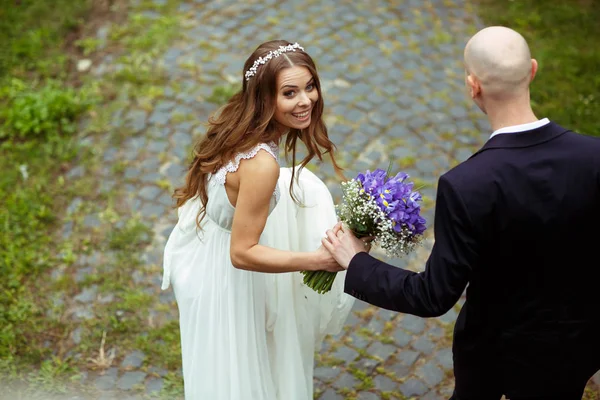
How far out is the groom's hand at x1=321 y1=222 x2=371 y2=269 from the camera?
3.54m

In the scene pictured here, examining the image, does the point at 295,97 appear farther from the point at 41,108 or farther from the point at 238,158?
the point at 41,108

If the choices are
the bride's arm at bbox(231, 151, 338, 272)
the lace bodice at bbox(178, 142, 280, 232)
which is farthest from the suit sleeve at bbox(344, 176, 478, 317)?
the lace bodice at bbox(178, 142, 280, 232)

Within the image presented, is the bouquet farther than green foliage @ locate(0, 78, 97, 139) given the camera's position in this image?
No

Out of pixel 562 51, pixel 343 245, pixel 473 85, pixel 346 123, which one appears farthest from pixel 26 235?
pixel 562 51

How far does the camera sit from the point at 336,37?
26.5 feet

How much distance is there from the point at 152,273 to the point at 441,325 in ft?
7.22

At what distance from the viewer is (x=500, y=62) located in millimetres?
2949

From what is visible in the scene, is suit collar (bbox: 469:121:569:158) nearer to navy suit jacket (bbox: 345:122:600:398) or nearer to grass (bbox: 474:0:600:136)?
navy suit jacket (bbox: 345:122:600:398)

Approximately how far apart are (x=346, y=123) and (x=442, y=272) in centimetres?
418

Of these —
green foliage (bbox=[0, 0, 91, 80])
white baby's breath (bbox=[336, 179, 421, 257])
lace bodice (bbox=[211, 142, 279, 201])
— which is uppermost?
green foliage (bbox=[0, 0, 91, 80])

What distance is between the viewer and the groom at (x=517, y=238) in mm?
2957

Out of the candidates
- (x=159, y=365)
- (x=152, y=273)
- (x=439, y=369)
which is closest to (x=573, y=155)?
(x=439, y=369)

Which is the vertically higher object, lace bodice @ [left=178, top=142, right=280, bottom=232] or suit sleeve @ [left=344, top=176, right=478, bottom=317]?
lace bodice @ [left=178, top=142, right=280, bottom=232]

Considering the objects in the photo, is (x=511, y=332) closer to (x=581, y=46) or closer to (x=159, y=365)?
(x=159, y=365)
